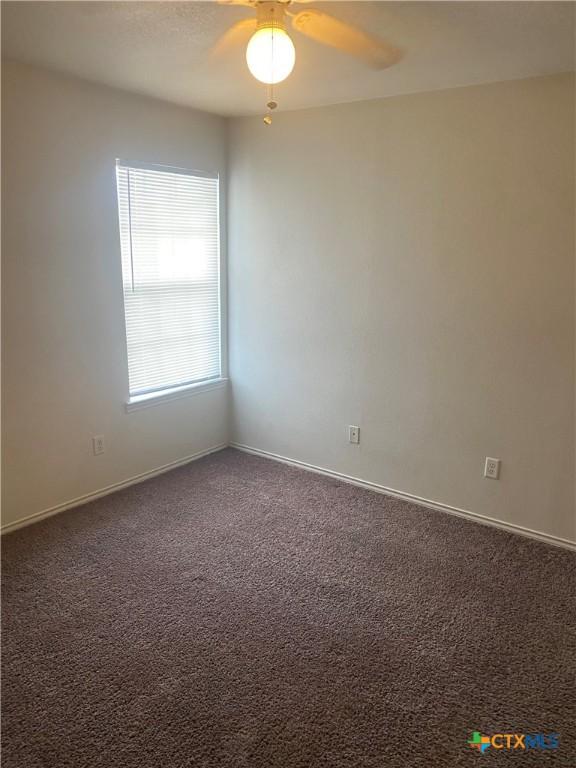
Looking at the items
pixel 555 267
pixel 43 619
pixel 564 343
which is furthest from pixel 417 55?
Result: pixel 43 619

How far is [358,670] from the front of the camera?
6.44 ft

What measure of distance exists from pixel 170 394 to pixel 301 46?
2.28m

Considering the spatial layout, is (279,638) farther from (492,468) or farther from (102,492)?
(102,492)

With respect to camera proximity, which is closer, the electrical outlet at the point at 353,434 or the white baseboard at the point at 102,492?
the white baseboard at the point at 102,492

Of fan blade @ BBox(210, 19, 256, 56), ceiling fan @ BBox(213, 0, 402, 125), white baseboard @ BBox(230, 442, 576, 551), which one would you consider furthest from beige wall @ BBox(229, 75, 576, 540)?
fan blade @ BBox(210, 19, 256, 56)

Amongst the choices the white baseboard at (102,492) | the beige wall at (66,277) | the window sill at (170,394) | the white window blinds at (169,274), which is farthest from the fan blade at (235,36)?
the white baseboard at (102,492)

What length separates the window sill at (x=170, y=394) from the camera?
340 cm

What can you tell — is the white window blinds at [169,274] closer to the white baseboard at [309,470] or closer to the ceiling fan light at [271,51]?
the white baseboard at [309,470]

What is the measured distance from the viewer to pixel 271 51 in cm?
179

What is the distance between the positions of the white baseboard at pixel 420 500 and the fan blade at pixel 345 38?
2429 millimetres

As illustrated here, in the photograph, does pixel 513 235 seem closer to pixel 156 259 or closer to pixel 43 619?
pixel 156 259

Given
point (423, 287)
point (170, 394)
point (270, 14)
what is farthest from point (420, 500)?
point (270, 14)

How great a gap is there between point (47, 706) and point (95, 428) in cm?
169

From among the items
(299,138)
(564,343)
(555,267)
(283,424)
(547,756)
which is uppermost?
(299,138)
